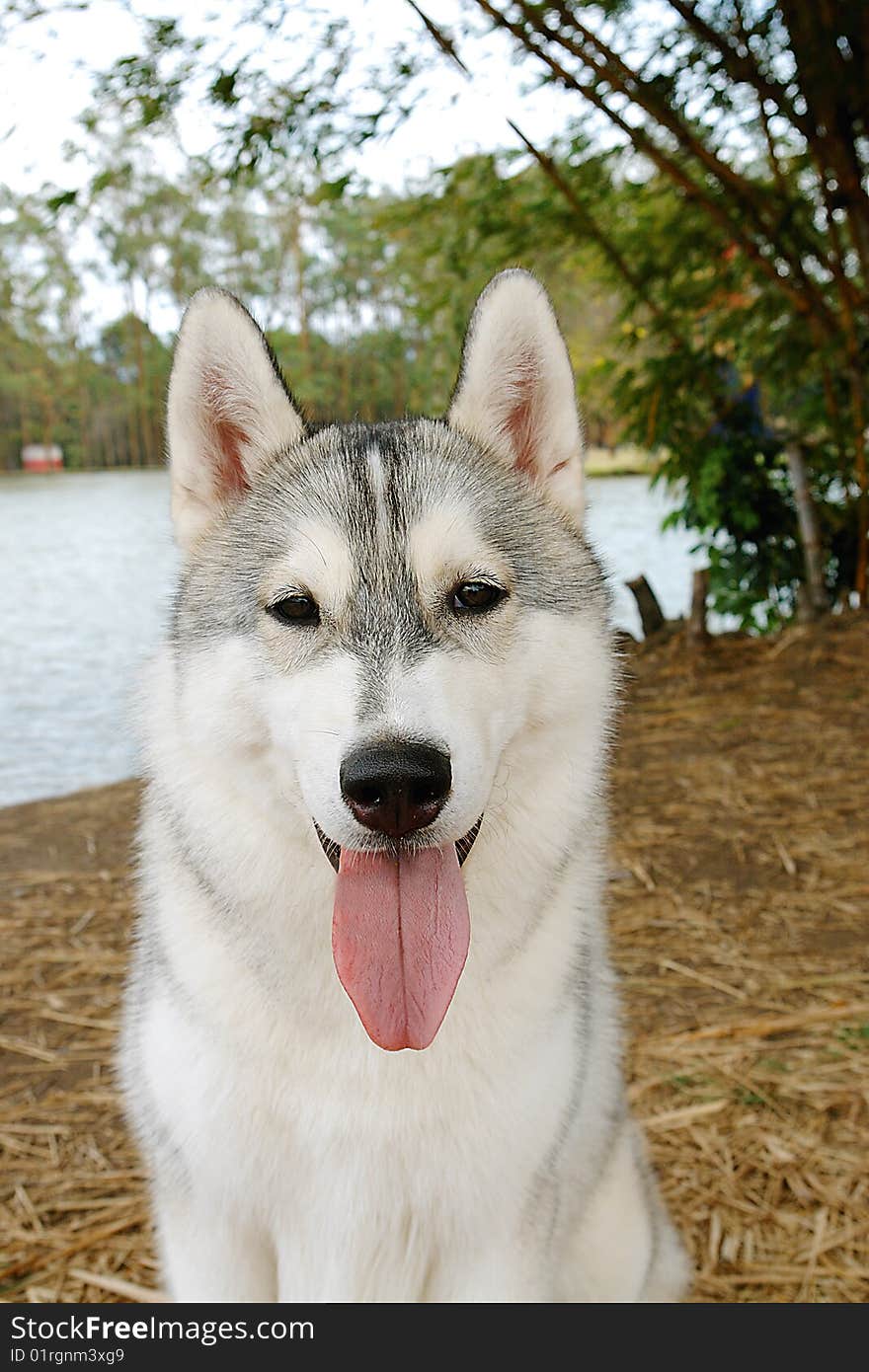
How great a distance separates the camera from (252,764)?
190 centimetres

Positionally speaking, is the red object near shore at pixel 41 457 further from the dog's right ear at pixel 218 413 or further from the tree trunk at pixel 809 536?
the dog's right ear at pixel 218 413

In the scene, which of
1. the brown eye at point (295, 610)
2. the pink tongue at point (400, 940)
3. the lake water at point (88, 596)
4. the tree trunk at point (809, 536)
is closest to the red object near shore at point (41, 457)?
the lake water at point (88, 596)

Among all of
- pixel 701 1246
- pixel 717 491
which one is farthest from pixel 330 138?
pixel 701 1246

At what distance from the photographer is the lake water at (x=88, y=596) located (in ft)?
24.3

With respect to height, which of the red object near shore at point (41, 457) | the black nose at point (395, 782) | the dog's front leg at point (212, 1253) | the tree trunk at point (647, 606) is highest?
the red object near shore at point (41, 457)

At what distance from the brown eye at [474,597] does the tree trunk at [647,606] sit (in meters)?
6.60

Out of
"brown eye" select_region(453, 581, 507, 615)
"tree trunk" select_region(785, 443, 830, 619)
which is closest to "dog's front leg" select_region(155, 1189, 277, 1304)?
"brown eye" select_region(453, 581, 507, 615)

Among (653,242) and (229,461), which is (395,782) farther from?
(653,242)

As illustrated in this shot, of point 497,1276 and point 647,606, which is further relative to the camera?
point 647,606

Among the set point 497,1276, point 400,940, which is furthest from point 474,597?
point 497,1276

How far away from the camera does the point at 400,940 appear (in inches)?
70.9

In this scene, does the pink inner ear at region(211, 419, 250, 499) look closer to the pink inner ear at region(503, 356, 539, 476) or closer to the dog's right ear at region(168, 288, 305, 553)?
the dog's right ear at region(168, 288, 305, 553)

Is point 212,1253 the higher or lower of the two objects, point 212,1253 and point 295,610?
the lower

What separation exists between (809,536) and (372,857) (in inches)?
275
